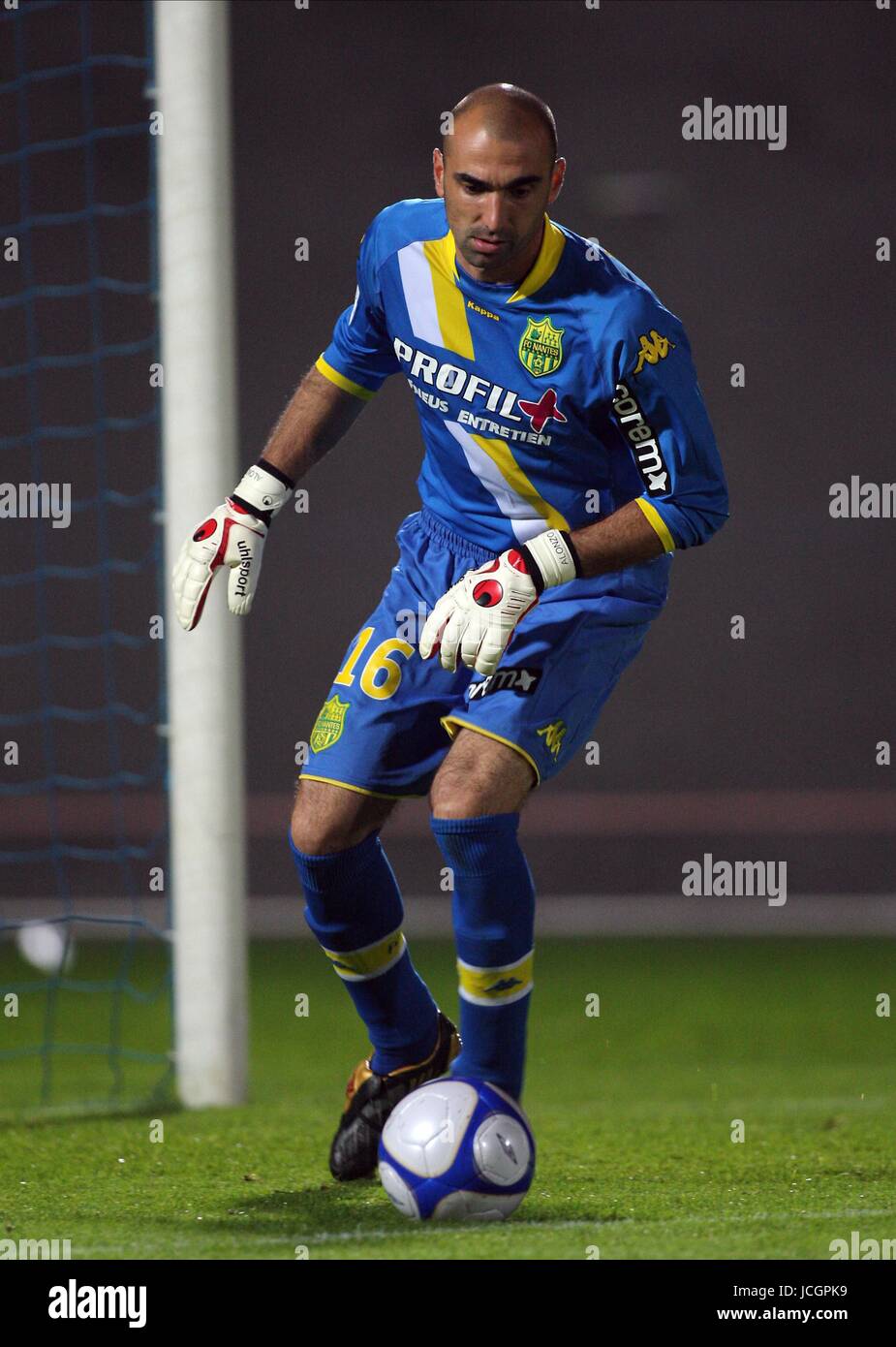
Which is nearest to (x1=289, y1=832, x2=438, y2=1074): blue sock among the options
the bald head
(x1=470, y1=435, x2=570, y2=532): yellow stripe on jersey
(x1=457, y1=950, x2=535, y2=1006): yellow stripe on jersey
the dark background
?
(x1=457, y1=950, x2=535, y2=1006): yellow stripe on jersey

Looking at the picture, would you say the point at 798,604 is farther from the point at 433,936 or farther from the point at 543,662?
the point at 543,662

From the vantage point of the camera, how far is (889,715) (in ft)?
36.3

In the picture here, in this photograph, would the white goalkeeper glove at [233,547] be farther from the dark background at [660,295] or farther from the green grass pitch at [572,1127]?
the dark background at [660,295]

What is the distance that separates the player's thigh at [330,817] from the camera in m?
3.33

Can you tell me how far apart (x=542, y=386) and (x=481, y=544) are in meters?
0.36

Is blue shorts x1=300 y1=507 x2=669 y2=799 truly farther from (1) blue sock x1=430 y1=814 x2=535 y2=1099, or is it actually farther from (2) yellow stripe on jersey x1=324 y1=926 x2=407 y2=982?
(2) yellow stripe on jersey x1=324 y1=926 x2=407 y2=982

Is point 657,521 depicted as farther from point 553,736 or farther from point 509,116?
point 509,116

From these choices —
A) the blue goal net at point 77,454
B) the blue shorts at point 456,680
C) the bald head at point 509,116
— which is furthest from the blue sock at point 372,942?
the blue goal net at point 77,454

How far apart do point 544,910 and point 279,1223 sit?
22.3ft

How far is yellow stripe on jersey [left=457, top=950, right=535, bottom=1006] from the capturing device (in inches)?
123

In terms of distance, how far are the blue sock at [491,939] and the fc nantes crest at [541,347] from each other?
77 cm

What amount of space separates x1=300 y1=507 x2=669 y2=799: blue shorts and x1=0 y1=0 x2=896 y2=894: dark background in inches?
299

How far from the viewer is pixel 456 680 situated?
336 centimetres

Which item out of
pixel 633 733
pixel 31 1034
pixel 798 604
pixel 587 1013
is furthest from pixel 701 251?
pixel 31 1034
